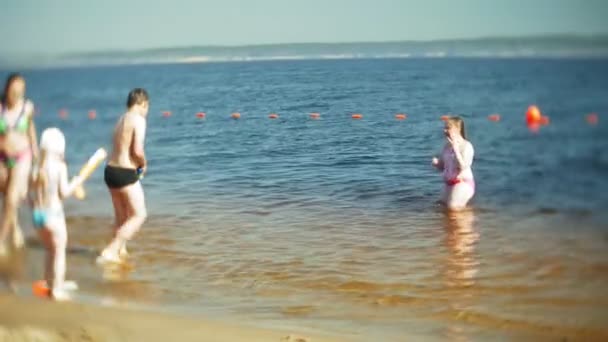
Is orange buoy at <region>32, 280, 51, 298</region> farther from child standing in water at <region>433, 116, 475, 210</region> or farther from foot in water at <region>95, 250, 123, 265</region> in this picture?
child standing in water at <region>433, 116, 475, 210</region>

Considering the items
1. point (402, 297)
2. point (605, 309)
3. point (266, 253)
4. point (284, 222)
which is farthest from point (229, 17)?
point (605, 309)

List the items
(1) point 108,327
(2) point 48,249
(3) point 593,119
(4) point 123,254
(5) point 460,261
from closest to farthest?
(1) point 108,327 → (2) point 48,249 → (5) point 460,261 → (4) point 123,254 → (3) point 593,119

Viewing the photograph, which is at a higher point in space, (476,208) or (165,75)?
(165,75)

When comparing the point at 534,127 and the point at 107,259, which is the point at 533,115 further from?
the point at 107,259

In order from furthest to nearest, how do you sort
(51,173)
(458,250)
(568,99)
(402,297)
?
(568,99) → (458,250) → (402,297) → (51,173)

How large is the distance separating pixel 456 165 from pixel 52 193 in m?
2.66

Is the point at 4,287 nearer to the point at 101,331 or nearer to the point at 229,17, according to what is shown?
the point at 101,331

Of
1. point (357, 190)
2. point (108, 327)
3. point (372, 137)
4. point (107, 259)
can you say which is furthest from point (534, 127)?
point (108, 327)

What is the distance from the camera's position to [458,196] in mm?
5434

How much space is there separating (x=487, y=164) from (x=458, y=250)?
145 cm

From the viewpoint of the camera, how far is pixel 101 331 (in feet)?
10.4

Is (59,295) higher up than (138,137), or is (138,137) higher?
(138,137)

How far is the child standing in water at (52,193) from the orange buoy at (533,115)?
129 inches

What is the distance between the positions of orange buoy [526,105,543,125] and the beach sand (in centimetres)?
311
